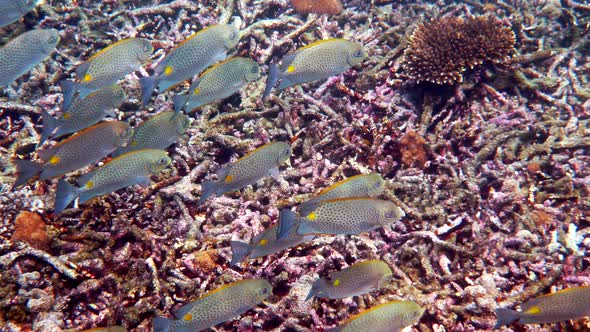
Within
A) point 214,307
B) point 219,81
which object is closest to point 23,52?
point 219,81

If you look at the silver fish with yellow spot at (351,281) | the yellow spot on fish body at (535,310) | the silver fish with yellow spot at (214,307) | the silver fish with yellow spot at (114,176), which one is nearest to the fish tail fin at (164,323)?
the silver fish with yellow spot at (214,307)

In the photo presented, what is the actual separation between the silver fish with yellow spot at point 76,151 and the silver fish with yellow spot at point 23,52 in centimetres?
106

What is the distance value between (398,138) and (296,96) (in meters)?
1.75

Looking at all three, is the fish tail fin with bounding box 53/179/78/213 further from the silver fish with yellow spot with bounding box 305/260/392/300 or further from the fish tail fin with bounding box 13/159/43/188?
the silver fish with yellow spot with bounding box 305/260/392/300

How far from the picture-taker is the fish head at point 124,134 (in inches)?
139

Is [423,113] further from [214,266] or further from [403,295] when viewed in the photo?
[214,266]

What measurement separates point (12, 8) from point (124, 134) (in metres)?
2.21

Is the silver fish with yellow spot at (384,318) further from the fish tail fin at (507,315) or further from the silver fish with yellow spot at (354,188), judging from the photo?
the silver fish with yellow spot at (354,188)

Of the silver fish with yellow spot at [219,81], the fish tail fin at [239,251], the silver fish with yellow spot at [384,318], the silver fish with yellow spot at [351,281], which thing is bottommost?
the silver fish with yellow spot at [384,318]

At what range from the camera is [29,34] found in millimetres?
3783

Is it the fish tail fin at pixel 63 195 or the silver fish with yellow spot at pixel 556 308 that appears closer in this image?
the silver fish with yellow spot at pixel 556 308

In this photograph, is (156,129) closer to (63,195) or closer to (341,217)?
(63,195)

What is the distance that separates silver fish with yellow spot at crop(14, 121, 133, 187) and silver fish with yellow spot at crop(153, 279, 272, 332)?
1687mm

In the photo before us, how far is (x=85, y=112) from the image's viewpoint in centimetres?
370
